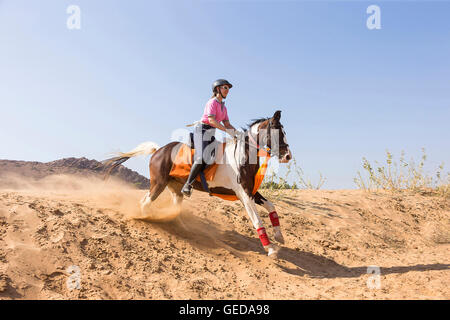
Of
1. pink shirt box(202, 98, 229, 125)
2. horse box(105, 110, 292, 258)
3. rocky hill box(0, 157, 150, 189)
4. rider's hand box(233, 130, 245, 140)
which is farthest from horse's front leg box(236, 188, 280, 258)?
rocky hill box(0, 157, 150, 189)

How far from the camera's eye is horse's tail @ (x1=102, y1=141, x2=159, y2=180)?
19.7 feet

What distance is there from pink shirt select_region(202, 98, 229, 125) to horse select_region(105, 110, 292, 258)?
0.49 metres

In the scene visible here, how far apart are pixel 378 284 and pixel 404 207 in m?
5.56

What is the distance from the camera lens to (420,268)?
5.37 metres

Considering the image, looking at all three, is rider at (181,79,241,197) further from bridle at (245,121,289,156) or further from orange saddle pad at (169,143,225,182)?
bridle at (245,121,289,156)

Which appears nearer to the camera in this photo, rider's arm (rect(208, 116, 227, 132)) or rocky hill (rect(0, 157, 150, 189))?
rider's arm (rect(208, 116, 227, 132))

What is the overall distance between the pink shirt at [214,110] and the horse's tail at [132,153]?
52.2 inches

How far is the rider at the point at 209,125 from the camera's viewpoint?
5.16 meters

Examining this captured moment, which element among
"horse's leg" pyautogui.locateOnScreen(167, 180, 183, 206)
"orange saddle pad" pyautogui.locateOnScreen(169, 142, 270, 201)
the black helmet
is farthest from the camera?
"horse's leg" pyautogui.locateOnScreen(167, 180, 183, 206)

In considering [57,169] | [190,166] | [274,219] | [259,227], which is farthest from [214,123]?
[57,169]

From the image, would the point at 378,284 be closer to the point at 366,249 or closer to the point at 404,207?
the point at 366,249

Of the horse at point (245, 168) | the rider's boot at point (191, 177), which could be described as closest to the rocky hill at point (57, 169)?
the horse at point (245, 168)

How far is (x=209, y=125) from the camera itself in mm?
5379
